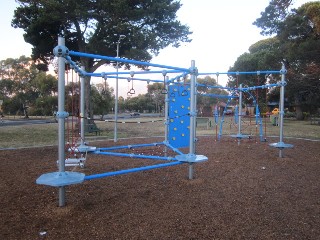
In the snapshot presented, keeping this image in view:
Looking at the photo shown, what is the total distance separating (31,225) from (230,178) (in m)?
3.69

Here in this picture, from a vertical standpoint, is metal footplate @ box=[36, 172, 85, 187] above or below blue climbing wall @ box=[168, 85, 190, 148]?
below

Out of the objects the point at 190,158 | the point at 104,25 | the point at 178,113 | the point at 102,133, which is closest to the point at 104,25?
the point at 104,25

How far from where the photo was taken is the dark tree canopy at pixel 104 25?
1428 centimetres

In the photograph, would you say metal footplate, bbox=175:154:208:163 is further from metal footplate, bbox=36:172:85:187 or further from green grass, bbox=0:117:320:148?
green grass, bbox=0:117:320:148

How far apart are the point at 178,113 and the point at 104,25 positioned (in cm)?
1017

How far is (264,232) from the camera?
3.08 meters

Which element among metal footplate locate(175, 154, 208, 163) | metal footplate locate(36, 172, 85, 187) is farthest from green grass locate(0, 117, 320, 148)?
metal footplate locate(36, 172, 85, 187)

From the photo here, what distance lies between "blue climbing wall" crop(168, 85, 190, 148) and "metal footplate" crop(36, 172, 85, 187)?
12.9 feet

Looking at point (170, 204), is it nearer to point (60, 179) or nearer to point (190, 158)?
point (190, 158)

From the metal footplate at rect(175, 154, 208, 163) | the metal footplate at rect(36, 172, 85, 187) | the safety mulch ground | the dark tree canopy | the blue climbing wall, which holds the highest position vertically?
the dark tree canopy

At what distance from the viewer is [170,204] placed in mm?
3967

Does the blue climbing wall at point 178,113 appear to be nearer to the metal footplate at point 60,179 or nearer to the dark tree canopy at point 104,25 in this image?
the metal footplate at point 60,179

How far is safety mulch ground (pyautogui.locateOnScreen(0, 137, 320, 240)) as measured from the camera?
309cm

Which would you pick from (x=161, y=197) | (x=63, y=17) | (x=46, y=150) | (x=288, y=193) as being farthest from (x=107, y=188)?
(x=63, y=17)
